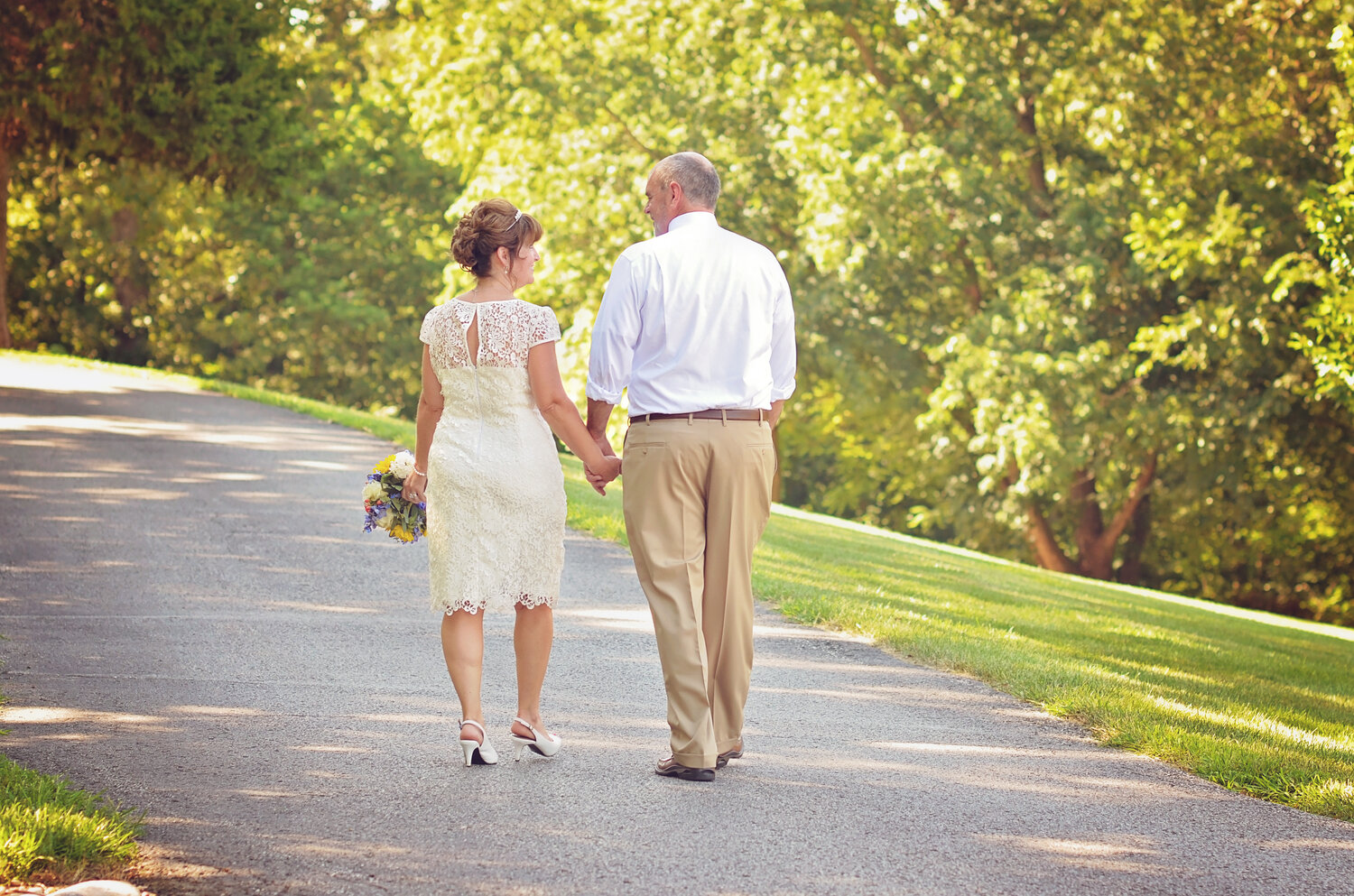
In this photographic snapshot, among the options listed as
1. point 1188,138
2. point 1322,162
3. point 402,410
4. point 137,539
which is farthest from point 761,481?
point 402,410

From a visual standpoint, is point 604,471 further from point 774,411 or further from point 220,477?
point 220,477

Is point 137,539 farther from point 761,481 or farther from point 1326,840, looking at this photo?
point 1326,840

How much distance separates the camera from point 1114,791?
5086mm

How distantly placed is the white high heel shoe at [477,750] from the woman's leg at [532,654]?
15 centimetres

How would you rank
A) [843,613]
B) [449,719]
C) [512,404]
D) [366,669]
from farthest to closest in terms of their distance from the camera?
[843,613], [366,669], [449,719], [512,404]

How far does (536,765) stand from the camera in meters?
4.99

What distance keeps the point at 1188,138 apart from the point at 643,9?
962cm

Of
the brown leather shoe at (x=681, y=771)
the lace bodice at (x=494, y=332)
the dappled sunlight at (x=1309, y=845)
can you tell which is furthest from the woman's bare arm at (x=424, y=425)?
the dappled sunlight at (x=1309, y=845)

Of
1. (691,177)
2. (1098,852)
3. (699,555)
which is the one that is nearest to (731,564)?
(699,555)

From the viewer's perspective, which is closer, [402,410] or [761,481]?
[761,481]

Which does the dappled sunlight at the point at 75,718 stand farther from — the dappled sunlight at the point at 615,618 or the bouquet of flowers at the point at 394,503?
the dappled sunlight at the point at 615,618

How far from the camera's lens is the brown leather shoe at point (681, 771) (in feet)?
15.9

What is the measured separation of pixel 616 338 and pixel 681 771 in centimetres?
162

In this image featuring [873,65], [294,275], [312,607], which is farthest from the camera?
[294,275]
